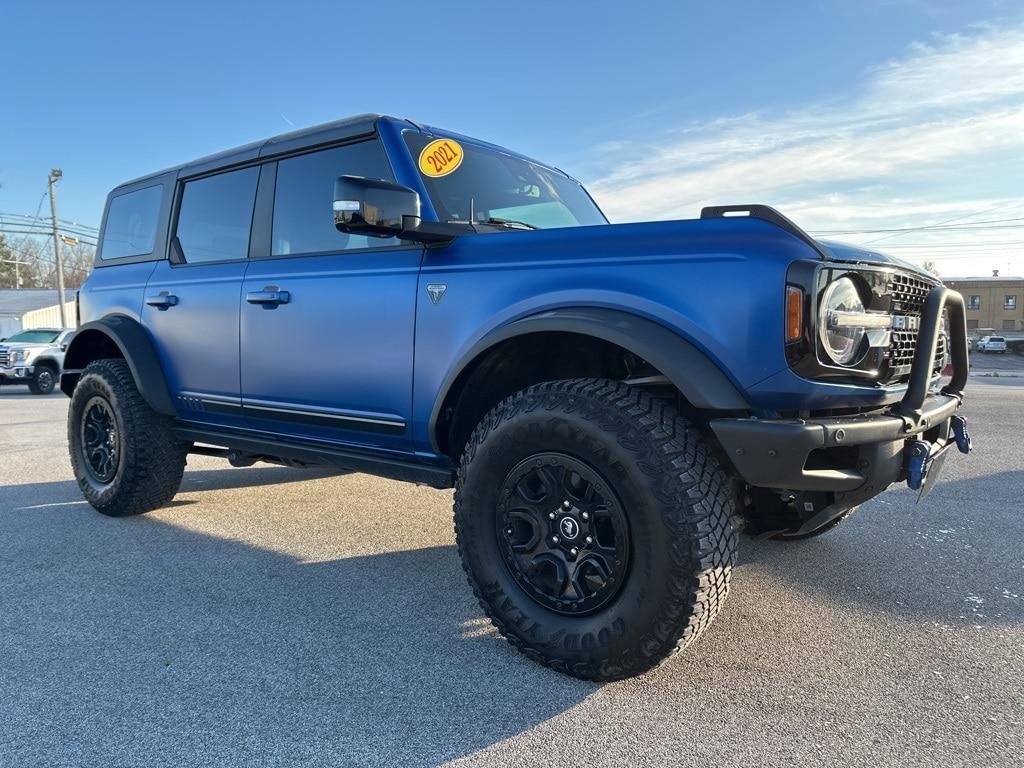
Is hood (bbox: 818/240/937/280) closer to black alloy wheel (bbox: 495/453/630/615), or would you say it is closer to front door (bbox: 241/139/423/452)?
black alloy wheel (bbox: 495/453/630/615)

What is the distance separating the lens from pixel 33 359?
52.5 ft

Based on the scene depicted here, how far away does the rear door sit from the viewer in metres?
3.78

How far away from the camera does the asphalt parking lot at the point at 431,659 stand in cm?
200

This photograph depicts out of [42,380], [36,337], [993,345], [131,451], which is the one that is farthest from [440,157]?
[993,345]

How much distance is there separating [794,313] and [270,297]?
2406 mm

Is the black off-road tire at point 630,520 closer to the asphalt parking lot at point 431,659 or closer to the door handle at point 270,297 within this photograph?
the asphalt parking lot at point 431,659

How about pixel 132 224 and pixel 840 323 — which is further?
pixel 132 224

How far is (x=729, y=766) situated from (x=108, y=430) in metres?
4.15

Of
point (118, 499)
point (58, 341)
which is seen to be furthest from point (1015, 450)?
point (58, 341)

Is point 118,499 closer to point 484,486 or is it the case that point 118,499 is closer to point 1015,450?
point 484,486

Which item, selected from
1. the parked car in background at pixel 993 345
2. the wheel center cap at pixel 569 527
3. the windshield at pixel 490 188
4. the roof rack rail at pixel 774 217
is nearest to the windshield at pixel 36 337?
the windshield at pixel 490 188

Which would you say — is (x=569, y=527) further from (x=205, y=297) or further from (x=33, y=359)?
(x=33, y=359)

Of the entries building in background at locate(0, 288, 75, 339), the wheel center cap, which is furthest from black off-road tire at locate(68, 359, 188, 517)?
building in background at locate(0, 288, 75, 339)

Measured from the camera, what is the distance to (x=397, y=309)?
2963 mm
